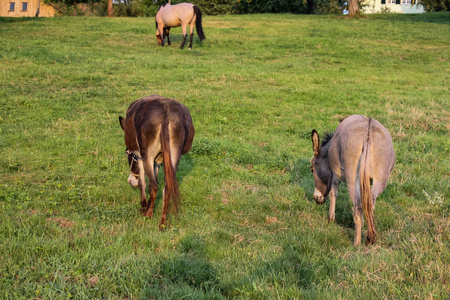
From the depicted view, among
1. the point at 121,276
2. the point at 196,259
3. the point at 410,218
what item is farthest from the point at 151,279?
the point at 410,218

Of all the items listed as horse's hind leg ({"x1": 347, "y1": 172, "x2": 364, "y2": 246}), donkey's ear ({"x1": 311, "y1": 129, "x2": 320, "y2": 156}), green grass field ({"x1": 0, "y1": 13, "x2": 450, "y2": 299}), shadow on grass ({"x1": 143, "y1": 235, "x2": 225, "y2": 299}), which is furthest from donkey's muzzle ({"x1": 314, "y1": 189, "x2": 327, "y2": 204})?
shadow on grass ({"x1": 143, "y1": 235, "x2": 225, "y2": 299})

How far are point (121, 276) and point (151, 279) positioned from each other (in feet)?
0.99

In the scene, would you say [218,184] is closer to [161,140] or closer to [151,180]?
[151,180]

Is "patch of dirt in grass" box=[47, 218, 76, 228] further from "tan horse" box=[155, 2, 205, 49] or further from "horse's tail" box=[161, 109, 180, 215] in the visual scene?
"tan horse" box=[155, 2, 205, 49]

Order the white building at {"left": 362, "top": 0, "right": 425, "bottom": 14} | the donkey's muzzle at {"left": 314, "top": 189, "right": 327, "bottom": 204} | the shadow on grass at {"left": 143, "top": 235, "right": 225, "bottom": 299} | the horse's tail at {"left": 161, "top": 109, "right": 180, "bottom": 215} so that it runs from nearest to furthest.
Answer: the shadow on grass at {"left": 143, "top": 235, "right": 225, "bottom": 299}
the horse's tail at {"left": 161, "top": 109, "right": 180, "bottom": 215}
the donkey's muzzle at {"left": 314, "top": 189, "right": 327, "bottom": 204}
the white building at {"left": 362, "top": 0, "right": 425, "bottom": 14}

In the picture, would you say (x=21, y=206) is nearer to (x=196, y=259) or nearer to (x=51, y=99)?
(x=196, y=259)

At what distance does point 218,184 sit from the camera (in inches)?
288

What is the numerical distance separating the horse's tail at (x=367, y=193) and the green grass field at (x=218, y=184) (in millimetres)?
Answer: 284

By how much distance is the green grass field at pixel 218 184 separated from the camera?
3939mm

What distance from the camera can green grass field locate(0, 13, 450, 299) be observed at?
3.94 metres

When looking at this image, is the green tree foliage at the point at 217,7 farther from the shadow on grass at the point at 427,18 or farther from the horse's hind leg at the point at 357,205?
the horse's hind leg at the point at 357,205

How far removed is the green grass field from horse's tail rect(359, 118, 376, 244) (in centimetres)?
28

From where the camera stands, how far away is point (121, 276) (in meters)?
3.92

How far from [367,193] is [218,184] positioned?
10.0ft
